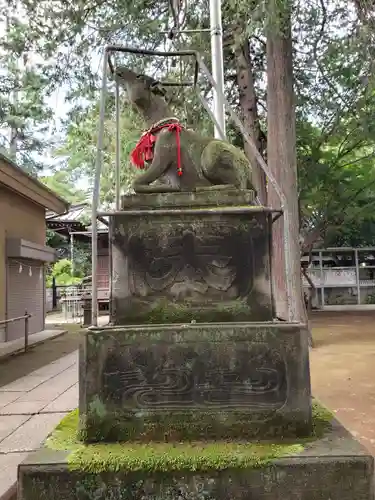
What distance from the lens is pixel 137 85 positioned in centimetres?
332

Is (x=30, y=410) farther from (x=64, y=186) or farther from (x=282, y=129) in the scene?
(x=64, y=186)

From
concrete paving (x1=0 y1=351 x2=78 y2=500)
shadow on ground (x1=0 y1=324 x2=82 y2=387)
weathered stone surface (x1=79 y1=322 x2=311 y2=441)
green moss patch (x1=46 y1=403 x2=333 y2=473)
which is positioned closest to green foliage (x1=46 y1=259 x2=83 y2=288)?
shadow on ground (x1=0 y1=324 x2=82 y2=387)

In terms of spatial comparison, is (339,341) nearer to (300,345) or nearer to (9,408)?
(9,408)

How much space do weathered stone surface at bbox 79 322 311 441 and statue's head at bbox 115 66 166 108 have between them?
1.75m

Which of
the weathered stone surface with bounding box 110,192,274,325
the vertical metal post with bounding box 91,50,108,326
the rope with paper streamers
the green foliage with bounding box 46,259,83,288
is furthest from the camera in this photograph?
the green foliage with bounding box 46,259,83,288

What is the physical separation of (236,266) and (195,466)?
1.17 meters

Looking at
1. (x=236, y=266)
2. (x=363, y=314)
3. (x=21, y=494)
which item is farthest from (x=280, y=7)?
(x=363, y=314)

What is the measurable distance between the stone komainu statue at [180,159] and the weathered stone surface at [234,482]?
5.65ft

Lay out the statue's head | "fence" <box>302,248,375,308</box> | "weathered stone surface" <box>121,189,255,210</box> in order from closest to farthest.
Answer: "weathered stone surface" <box>121,189,255,210</box>
the statue's head
"fence" <box>302,248,375,308</box>

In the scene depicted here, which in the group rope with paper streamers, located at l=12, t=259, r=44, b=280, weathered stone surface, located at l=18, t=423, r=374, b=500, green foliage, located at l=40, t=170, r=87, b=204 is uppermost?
green foliage, located at l=40, t=170, r=87, b=204

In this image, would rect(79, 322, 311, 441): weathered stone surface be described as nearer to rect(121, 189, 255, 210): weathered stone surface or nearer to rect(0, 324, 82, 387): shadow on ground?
rect(121, 189, 255, 210): weathered stone surface

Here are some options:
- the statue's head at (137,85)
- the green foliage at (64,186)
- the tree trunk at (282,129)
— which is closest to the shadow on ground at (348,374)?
the tree trunk at (282,129)

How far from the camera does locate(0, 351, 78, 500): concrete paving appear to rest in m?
3.54

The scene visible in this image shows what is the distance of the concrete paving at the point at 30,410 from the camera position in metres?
3.54
